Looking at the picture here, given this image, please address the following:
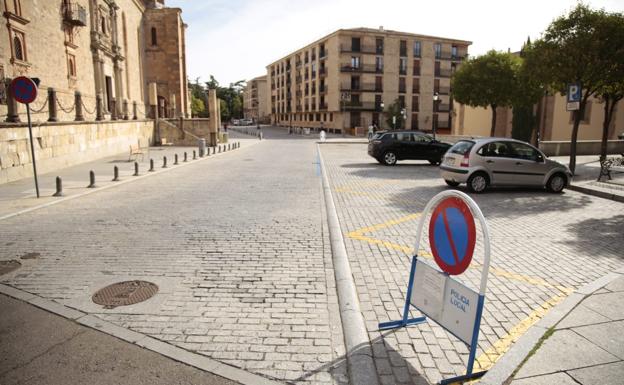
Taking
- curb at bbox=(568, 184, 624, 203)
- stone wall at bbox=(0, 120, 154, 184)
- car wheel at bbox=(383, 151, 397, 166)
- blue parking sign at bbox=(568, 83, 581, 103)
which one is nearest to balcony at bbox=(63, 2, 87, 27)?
stone wall at bbox=(0, 120, 154, 184)

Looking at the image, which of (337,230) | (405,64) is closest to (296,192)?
(337,230)

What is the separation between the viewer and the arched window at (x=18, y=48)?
62.4ft

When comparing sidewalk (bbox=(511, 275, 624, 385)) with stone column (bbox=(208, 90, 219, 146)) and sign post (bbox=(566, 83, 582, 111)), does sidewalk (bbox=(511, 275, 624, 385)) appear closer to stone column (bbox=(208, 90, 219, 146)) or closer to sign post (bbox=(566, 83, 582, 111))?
sign post (bbox=(566, 83, 582, 111))

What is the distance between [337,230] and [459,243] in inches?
167

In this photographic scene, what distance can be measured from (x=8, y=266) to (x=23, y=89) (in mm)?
6372

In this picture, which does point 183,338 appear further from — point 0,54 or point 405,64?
point 405,64

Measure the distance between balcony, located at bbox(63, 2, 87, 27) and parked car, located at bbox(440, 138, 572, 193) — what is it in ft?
75.7

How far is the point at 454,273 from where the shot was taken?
10.7 feet

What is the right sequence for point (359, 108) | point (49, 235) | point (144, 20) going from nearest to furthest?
point (49, 235) < point (144, 20) < point (359, 108)

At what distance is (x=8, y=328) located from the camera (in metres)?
3.89

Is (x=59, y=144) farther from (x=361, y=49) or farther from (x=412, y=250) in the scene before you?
(x=361, y=49)

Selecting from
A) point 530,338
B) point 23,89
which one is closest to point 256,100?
point 23,89

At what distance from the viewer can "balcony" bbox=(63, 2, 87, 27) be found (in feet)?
78.0

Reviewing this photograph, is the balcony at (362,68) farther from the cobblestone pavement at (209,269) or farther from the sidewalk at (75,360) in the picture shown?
the sidewalk at (75,360)
